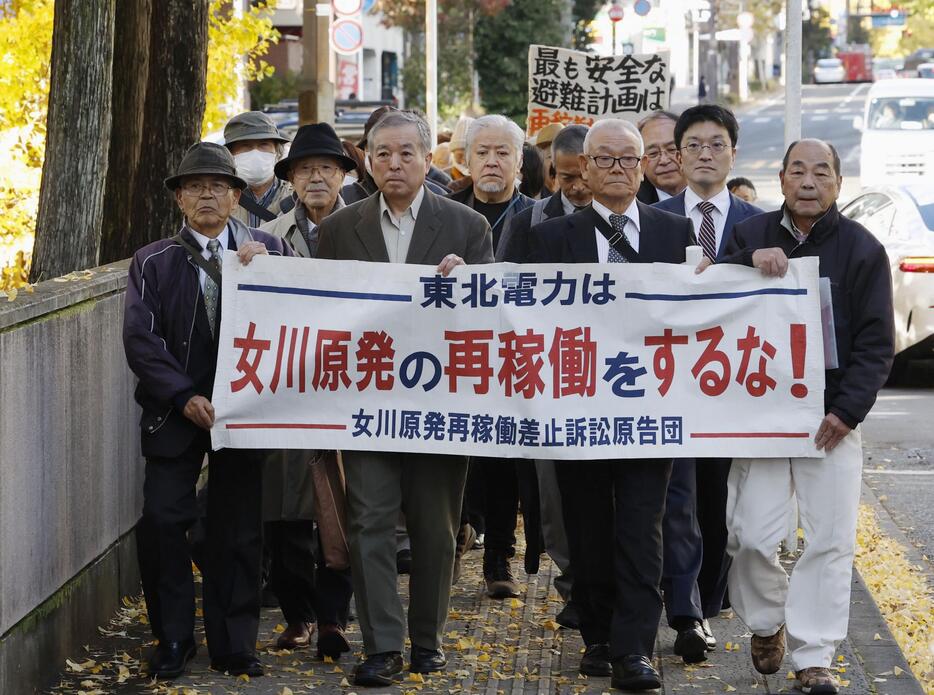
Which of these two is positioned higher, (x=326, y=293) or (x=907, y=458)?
(x=326, y=293)

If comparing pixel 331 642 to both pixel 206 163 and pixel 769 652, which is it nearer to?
pixel 769 652

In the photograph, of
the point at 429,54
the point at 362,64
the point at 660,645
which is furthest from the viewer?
the point at 362,64

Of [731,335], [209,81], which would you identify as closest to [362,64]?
[209,81]

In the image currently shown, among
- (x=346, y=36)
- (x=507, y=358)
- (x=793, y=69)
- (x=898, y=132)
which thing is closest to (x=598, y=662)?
(x=507, y=358)

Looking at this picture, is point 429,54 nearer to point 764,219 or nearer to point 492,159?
point 492,159

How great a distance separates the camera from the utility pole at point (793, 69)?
916cm

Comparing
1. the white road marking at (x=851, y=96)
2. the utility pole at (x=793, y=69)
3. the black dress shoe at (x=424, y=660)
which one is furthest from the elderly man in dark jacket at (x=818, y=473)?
the white road marking at (x=851, y=96)

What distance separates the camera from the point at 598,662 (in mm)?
6414

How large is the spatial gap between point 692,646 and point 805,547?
0.74 metres

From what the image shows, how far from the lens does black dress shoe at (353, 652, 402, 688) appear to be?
620 cm

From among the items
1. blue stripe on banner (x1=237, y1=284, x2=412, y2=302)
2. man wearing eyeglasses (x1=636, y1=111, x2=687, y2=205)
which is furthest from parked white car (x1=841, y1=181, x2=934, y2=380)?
blue stripe on banner (x1=237, y1=284, x2=412, y2=302)

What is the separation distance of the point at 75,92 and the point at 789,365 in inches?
187

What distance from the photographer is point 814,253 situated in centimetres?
620

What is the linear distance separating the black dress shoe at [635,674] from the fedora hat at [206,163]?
2.35m
